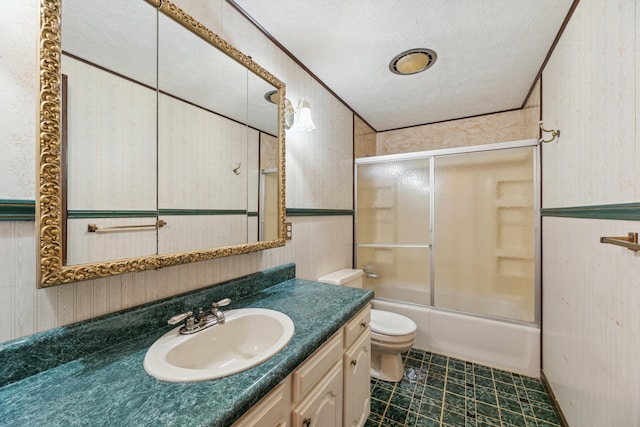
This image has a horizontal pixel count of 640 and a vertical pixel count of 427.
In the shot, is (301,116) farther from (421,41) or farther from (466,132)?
(466,132)

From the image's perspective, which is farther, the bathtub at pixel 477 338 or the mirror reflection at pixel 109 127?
the bathtub at pixel 477 338

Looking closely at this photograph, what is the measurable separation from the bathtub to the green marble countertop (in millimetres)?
1741

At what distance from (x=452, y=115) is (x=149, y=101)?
275 cm

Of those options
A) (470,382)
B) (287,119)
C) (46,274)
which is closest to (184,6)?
(287,119)

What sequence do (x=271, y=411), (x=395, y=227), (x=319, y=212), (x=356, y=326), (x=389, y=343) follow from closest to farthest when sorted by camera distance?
(x=271, y=411), (x=356, y=326), (x=389, y=343), (x=319, y=212), (x=395, y=227)

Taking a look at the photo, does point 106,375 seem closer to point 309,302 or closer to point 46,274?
point 46,274

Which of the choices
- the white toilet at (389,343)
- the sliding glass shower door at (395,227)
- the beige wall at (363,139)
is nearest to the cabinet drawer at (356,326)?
the white toilet at (389,343)

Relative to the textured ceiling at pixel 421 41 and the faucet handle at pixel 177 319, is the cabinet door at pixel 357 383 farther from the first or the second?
the textured ceiling at pixel 421 41

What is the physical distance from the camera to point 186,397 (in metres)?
0.62

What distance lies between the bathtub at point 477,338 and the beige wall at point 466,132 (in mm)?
1551

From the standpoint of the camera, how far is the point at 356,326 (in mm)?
1278

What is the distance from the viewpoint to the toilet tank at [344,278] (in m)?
1.98

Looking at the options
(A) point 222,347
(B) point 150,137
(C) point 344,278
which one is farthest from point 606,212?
(B) point 150,137

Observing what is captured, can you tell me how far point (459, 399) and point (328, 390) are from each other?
1.17 meters
